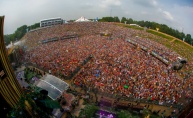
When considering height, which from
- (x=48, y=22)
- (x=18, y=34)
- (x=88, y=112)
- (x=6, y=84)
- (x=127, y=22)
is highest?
(x=127, y=22)

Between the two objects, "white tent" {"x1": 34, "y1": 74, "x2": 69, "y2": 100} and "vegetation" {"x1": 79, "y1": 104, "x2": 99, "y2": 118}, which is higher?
"white tent" {"x1": 34, "y1": 74, "x2": 69, "y2": 100}

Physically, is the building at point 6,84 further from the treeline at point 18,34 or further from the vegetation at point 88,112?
the treeline at point 18,34

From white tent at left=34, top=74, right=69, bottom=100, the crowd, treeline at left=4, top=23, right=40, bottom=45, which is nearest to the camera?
Answer: white tent at left=34, top=74, right=69, bottom=100

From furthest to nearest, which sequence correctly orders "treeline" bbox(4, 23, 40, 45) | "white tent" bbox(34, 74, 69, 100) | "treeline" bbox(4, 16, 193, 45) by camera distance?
"treeline" bbox(4, 16, 193, 45), "treeline" bbox(4, 23, 40, 45), "white tent" bbox(34, 74, 69, 100)

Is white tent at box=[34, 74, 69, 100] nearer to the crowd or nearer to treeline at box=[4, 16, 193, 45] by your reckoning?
the crowd

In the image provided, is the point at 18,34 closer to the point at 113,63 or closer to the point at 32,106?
the point at 113,63

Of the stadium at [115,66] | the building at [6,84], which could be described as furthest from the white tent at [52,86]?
the building at [6,84]

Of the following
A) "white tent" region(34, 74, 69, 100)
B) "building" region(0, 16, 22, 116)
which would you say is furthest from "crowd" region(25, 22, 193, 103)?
"building" region(0, 16, 22, 116)

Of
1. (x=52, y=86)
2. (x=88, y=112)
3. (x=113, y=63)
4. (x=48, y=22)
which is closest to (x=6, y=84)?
(x=52, y=86)
